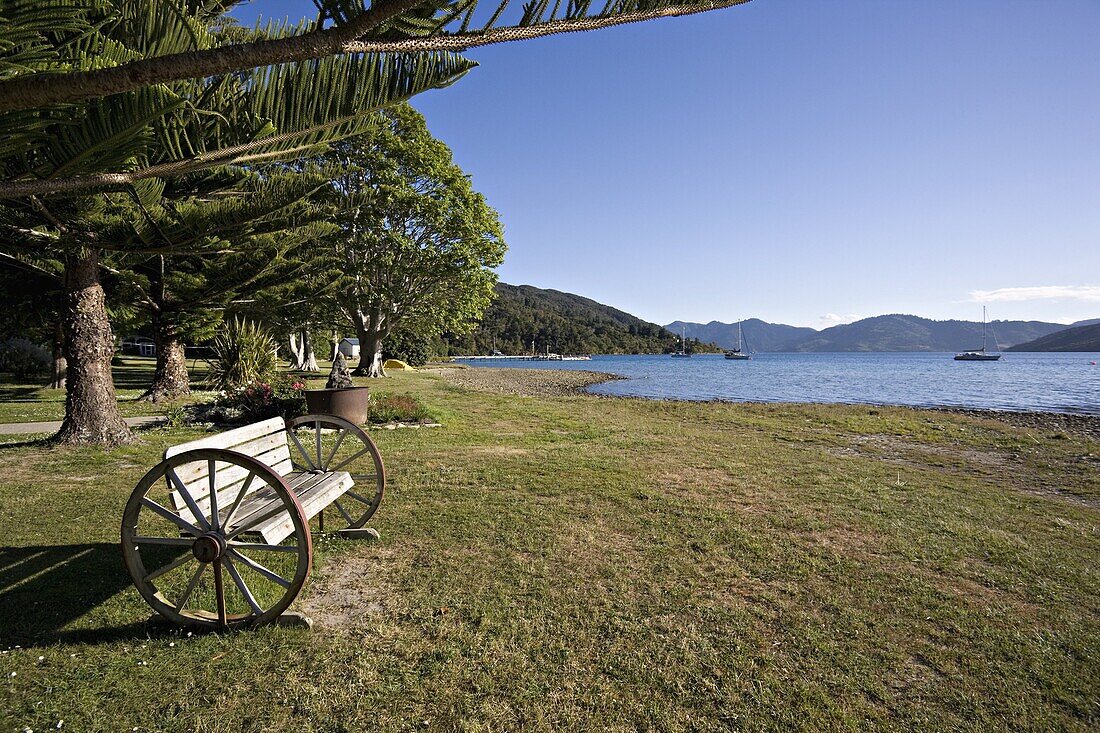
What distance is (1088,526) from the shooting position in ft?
17.9

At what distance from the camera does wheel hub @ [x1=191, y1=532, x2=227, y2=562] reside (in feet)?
10.0

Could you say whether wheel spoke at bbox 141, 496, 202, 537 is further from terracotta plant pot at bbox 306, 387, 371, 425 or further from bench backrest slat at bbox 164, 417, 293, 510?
terracotta plant pot at bbox 306, 387, 371, 425

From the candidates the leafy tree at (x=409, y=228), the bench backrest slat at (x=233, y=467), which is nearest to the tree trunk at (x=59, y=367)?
the leafy tree at (x=409, y=228)

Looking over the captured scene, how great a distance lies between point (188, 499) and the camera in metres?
3.07

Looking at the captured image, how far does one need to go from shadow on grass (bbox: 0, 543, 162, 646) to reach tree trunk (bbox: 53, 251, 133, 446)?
4.93 metres

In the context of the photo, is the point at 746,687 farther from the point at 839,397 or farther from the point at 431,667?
the point at 839,397

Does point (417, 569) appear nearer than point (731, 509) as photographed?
Yes

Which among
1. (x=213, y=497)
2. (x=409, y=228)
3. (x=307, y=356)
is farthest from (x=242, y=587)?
(x=307, y=356)

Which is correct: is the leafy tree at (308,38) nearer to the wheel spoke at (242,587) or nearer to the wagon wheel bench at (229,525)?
the wagon wheel bench at (229,525)

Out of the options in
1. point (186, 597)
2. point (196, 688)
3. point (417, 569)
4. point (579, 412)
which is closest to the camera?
point (196, 688)

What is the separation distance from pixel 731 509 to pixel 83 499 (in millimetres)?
7010

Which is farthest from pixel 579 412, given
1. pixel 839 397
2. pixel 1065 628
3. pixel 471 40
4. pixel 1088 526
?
pixel 839 397

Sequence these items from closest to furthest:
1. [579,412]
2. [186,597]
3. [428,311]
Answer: [186,597], [579,412], [428,311]

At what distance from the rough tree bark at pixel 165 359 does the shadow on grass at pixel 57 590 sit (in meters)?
12.1
